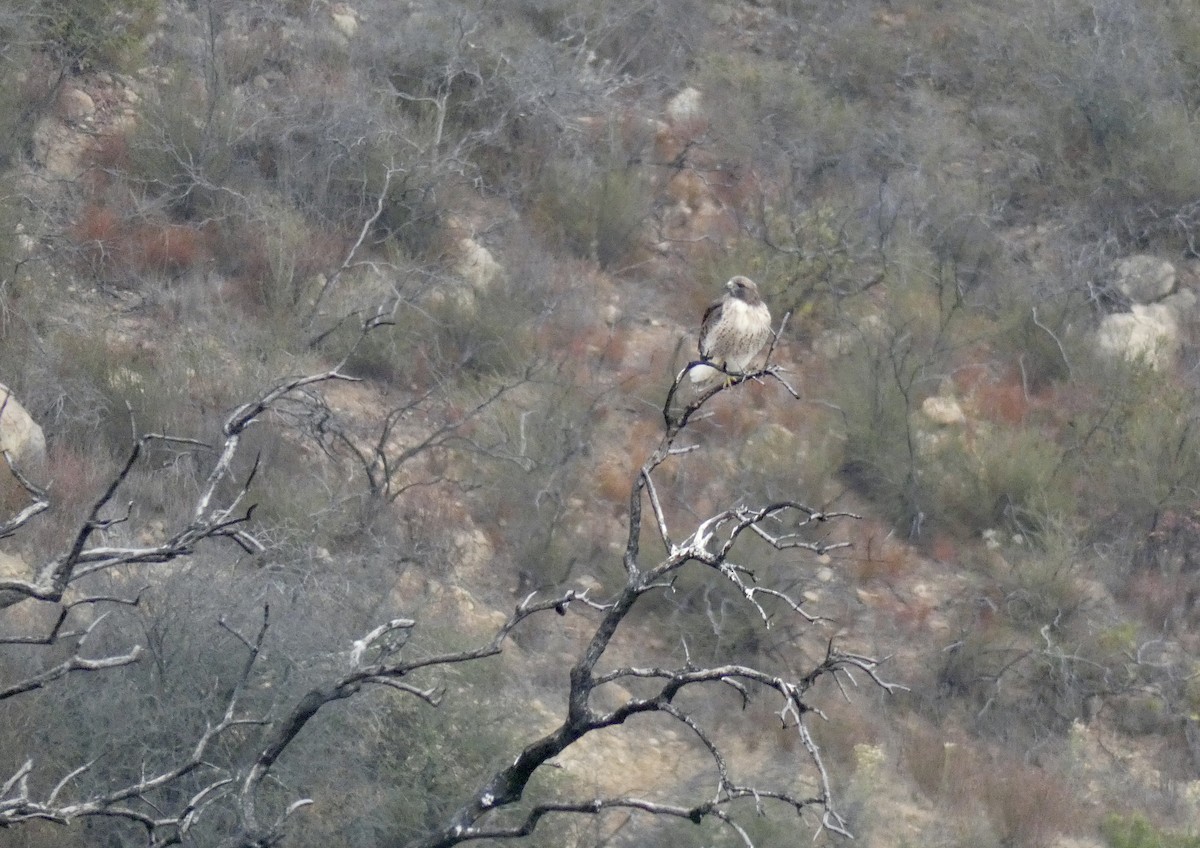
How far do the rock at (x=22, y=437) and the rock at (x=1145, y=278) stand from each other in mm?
8783

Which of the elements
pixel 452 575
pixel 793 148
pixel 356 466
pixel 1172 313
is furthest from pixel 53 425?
pixel 1172 313

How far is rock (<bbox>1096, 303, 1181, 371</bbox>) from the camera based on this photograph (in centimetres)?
1173

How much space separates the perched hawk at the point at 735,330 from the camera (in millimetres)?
7375

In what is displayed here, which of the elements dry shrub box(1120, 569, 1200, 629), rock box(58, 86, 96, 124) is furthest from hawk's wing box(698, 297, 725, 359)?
rock box(58, 86, 96, 124)

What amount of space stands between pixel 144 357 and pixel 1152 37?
10.4 metres

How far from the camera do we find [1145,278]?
12672 mm

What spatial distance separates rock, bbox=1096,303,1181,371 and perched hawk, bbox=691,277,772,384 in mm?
5082

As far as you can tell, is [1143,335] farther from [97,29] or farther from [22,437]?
[97,29]

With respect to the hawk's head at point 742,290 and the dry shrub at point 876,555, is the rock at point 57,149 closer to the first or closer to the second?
the hawk's head at point 742,290

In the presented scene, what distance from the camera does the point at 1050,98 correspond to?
14.4 meters

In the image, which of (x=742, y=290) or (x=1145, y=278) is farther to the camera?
(x=1145, y=278)

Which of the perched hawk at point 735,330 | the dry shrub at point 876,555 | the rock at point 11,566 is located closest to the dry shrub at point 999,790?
the dry shrub at point 876,555

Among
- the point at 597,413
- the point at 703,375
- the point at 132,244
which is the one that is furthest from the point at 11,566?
the point at 597,413

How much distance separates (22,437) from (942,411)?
253 inches
